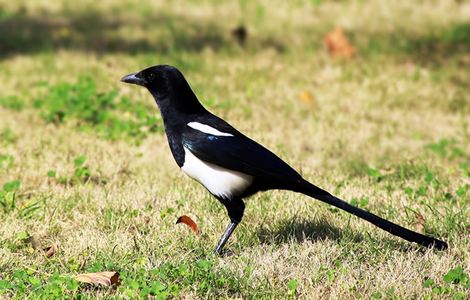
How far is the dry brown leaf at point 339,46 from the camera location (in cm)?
999

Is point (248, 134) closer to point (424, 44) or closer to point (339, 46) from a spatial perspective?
point (339, 46)

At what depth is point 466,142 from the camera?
7691mm

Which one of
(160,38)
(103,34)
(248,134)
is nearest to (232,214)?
(248,134)

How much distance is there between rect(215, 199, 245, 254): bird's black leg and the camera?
14.6ft

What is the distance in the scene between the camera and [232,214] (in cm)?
452

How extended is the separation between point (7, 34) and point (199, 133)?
6.67 metres

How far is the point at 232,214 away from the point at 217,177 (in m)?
0.23

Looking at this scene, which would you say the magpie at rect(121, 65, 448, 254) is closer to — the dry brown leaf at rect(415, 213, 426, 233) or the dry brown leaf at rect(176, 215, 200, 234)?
the dry brown leaf at rect(176, 215, 200, 234)

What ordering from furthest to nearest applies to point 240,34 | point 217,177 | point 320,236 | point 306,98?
point 240,34 < point 306,98 < point 320,236 < point 217,177

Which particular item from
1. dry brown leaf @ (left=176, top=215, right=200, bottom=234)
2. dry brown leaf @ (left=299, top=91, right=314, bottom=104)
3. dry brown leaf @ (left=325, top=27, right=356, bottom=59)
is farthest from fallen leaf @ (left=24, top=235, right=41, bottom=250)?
dry brown leaf @ (left=325, top=27, right=356, bottom=59)

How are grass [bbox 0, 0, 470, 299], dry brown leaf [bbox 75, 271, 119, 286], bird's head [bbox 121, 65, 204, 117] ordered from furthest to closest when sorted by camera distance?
bird's head [bbox 121, 65, 204, 117] → grass [bbox 0, 0, 470, 299] → dry brown leaf [bbox 75, 271, 119, 286]

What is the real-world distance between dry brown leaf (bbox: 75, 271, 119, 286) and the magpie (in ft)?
2.21

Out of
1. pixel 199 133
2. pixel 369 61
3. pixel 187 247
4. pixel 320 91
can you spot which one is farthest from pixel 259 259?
pixel 369 61

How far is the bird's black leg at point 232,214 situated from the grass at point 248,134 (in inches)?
4.5
